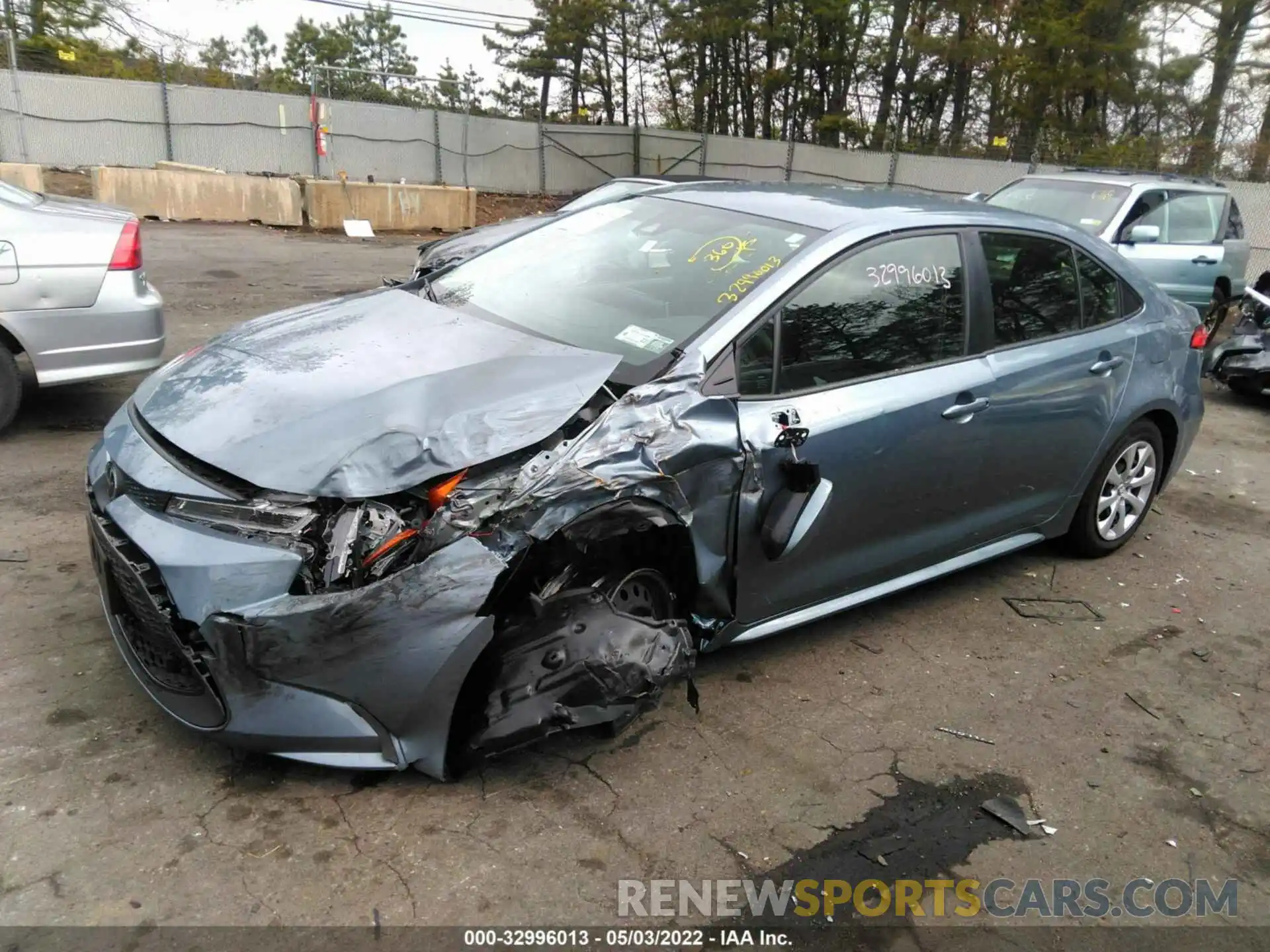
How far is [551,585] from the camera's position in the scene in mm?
2848

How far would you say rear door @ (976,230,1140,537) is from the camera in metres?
3.94

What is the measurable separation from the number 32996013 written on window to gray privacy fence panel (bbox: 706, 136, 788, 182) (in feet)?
68.5

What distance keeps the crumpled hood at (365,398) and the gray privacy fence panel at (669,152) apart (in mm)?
24705

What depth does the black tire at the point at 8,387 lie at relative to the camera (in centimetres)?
521

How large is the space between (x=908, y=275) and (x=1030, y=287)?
2.56ft

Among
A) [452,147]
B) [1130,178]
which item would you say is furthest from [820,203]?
[452,147]

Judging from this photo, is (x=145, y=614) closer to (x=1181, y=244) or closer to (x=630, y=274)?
(x=630, y=274)

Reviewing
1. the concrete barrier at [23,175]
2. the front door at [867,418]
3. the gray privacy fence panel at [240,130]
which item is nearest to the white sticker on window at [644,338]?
the front door at [867,418]

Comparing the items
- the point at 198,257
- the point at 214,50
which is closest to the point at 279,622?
the point at 198,257

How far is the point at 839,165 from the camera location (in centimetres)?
2261

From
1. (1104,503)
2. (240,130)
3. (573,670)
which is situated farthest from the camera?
(240,130)

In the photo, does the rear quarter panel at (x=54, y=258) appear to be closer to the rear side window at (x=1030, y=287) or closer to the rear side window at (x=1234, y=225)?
the rear side window at (x=1030, y=287)

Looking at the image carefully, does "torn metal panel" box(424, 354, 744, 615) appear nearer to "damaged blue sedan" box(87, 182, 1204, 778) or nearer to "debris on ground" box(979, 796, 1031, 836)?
"damaged blue sedan" box(87, 182, 1204, 778)

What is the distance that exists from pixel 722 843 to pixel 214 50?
Result: 27639mm
